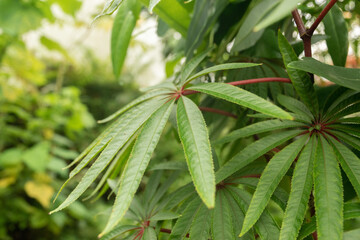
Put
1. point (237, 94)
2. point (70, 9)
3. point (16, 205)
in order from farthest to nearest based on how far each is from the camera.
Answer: point (16, 205) < point (70, 9) < point (237, 94)

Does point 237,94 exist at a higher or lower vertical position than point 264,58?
lower

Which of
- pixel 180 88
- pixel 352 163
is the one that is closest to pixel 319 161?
pixel 352 163

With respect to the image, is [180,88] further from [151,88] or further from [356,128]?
A: [356,128]

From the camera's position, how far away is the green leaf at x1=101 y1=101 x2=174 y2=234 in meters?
0.24

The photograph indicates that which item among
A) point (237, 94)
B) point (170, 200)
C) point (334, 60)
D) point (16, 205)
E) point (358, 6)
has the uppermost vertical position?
point (358, 6)

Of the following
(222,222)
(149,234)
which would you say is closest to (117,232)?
(149,234)

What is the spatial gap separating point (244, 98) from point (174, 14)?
30 centimetres

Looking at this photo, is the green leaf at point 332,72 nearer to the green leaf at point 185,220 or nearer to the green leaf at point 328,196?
the green leaf at point 328,196

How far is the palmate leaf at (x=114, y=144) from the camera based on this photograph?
0.27m

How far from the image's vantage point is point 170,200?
433 mm

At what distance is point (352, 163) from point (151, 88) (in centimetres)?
27

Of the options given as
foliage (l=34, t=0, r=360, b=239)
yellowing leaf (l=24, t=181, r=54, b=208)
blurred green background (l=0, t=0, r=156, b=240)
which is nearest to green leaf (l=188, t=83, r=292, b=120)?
foliage (l=34, t=0, r=360, b=239)

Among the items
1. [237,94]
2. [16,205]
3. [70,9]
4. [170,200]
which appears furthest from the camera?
[16,205]

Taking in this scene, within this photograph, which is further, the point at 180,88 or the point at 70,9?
the point at 70,9
